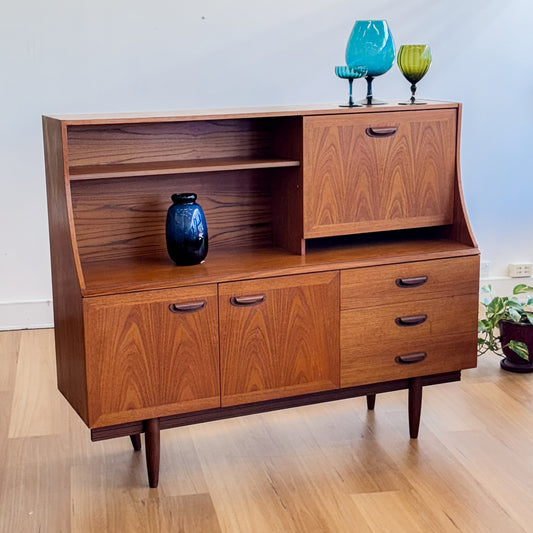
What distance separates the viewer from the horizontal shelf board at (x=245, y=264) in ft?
8.30

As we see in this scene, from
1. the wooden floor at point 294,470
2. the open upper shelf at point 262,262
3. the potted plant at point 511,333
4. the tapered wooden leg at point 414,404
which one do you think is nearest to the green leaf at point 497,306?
the potted plant at point 511,333

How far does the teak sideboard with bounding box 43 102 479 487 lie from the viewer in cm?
253

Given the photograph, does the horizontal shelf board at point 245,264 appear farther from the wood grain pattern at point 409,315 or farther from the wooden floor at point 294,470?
the wooden floor at point 294,470

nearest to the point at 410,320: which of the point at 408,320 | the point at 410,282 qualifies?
the point at 408,320

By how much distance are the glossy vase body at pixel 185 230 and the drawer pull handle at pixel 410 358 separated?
0.74m

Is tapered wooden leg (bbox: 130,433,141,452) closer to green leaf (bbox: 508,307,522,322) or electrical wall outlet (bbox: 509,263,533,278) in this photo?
green leaf (bbox: 508,307,522,322)

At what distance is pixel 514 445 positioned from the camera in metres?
2.96

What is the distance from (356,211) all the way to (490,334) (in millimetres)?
1280

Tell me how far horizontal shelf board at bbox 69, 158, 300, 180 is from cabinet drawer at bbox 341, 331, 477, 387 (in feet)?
2.10

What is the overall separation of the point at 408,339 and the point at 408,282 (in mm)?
191

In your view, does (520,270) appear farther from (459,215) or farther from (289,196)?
(289,196)

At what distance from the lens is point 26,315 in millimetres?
4344

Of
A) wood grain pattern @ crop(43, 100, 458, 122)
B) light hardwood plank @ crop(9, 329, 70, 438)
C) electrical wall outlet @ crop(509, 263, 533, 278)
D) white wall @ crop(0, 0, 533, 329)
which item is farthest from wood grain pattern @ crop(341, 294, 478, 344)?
electrical wall outlet @ crop(509, 263, 533, 278)

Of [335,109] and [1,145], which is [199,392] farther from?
[1,145]
